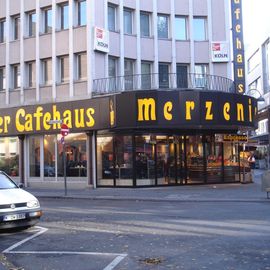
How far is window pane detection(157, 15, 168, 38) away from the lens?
29922 mm

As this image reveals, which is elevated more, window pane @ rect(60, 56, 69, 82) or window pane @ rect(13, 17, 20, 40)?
window pane @ rect(13, 17, 20, 40)

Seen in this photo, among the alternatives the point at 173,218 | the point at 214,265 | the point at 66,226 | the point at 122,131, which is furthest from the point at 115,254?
the point at 122,131

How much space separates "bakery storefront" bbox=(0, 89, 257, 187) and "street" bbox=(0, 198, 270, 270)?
9.52m

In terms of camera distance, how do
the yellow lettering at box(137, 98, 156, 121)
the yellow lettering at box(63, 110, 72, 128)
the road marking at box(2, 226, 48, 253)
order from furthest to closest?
the yellow lettering at box(63, 110, 72, 128), the yellow lettering at box(137, 98, 156, 121), the road marking at box(2, 226, 48, 253)

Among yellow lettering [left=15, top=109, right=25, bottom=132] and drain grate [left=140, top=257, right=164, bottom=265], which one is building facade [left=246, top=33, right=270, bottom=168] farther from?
drain grate [left=140, top=257, right=164, bottom=265]

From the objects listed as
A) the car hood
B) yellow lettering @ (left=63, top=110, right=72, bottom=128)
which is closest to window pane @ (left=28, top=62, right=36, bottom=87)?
yellow lettering @ (left=63, top=110, right=72, bottom=128)

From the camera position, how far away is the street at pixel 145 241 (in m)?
8.40

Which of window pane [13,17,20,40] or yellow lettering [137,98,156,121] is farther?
window pane [13,17,20,40]

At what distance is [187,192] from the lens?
928 inches

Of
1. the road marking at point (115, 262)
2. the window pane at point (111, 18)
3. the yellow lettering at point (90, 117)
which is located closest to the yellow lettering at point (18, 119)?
the yellow lettering at point (90, 117)

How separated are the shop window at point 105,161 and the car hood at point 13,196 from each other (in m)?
14.2

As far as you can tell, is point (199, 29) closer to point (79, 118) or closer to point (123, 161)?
point (79, 118)

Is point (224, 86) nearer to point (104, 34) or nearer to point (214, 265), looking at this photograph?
point (104, 34)

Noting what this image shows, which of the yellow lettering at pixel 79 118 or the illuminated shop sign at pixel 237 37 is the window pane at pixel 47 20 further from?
the illuminated shop sign at pixel 237 37
